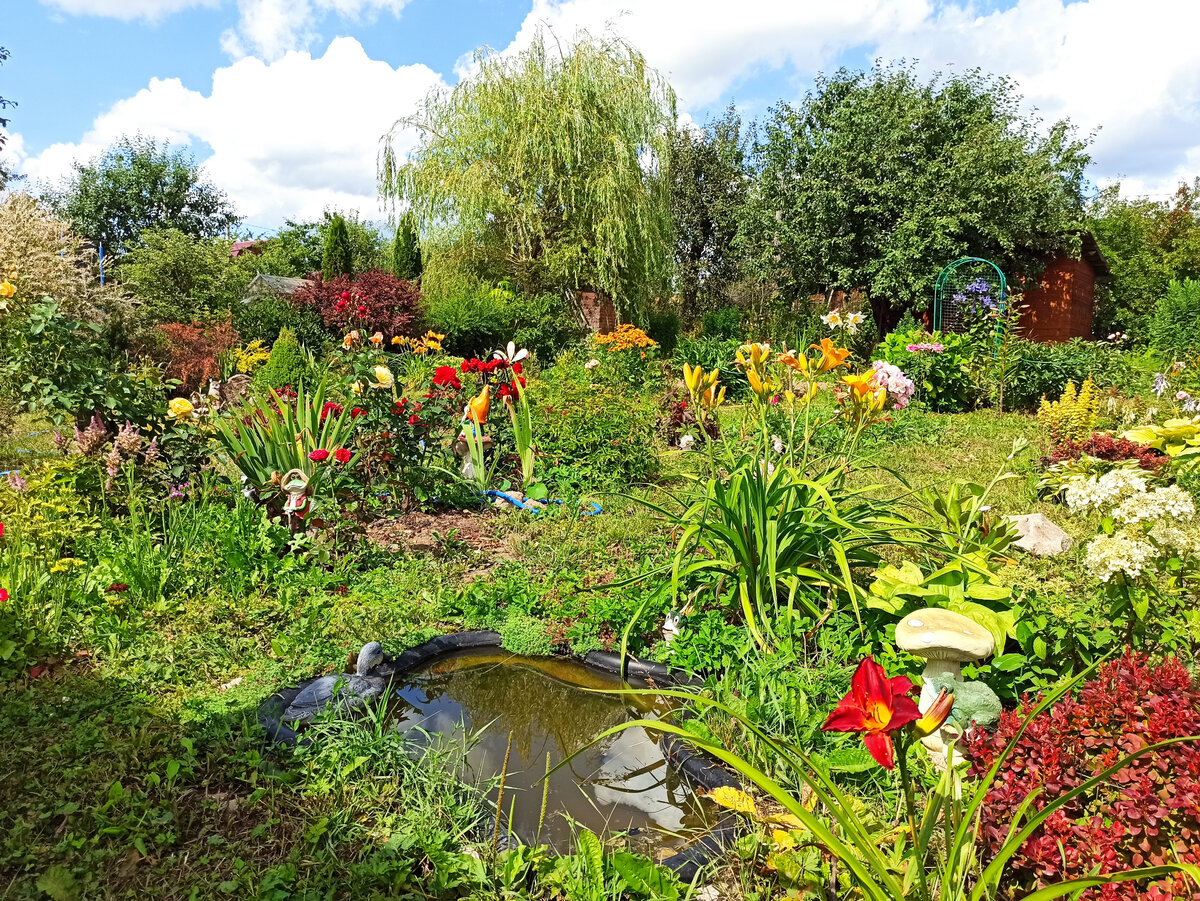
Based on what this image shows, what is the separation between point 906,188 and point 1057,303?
19.1 feet

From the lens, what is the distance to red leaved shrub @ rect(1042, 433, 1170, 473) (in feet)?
17.2

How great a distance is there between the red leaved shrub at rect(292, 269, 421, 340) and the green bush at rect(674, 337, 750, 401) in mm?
4544

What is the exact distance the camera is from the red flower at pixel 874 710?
3.34ft

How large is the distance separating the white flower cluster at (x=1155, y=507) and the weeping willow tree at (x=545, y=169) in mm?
12372

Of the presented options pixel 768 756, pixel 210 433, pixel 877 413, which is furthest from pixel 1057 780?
pixel 210 433

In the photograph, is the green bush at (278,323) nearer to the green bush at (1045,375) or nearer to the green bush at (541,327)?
the green bush at (541,327)

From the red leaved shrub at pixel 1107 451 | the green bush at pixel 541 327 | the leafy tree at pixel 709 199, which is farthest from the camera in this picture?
the leafy tree at pixel 709 199

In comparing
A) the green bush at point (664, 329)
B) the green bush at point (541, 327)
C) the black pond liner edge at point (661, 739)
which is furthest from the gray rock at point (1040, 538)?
the green bush at point (664, 329)

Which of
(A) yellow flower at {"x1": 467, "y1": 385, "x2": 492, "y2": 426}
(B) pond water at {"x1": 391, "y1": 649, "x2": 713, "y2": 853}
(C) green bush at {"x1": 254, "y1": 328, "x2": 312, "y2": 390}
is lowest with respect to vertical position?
(B) pond water at {"x1": 391, "y1": 649, "x2": 713, "y2": 853}

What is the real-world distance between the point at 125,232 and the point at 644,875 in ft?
126

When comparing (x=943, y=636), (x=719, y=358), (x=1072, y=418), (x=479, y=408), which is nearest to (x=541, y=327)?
(x=719, y=358)

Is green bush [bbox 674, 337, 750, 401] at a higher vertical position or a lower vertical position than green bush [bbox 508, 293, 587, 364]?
lower

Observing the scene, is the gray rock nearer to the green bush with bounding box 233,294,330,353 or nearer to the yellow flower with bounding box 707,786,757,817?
the yellow flower with bounding box 707,786,757,817

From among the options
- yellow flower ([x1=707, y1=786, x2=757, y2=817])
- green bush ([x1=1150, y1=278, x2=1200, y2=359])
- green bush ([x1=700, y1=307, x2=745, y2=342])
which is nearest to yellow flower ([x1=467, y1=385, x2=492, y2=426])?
yellow flower ([x1=707, y1=786, x2=757, y2=817])
